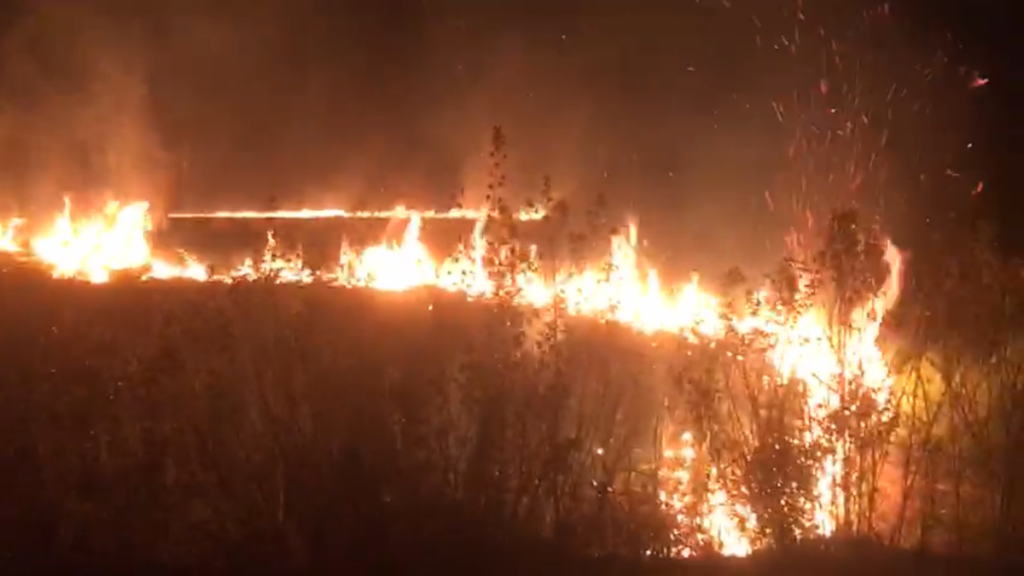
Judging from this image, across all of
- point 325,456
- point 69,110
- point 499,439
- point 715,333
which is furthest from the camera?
point 69,110

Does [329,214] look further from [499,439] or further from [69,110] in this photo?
[499,439]

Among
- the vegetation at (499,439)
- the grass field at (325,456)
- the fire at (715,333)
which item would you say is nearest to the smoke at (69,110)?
the fire at (715,333)

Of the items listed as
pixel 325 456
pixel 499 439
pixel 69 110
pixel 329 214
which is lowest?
pixel 325 456

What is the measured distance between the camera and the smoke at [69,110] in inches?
413

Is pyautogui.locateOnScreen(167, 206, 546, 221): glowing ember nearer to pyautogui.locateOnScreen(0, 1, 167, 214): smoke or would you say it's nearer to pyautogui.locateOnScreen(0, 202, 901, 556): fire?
pyautogui.locateOnScreen(0, 1, 167, 214): smoke

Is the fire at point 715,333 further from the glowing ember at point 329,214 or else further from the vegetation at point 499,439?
the glowing ember at point 329,214

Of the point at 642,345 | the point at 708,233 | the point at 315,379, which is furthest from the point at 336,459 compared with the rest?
the point at 708,233

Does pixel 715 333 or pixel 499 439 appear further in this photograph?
pixel 715 333

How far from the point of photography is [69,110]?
416 inches

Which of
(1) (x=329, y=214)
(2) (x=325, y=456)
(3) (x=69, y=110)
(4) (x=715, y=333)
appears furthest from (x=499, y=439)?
(3) (x=69, y=110)

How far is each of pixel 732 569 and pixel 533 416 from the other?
4.69 ft

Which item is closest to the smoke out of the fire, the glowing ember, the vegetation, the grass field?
the glowing ember

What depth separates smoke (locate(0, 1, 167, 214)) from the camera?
34.4ft

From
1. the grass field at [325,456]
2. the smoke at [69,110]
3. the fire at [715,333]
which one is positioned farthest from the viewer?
the smoke at [69,110]
